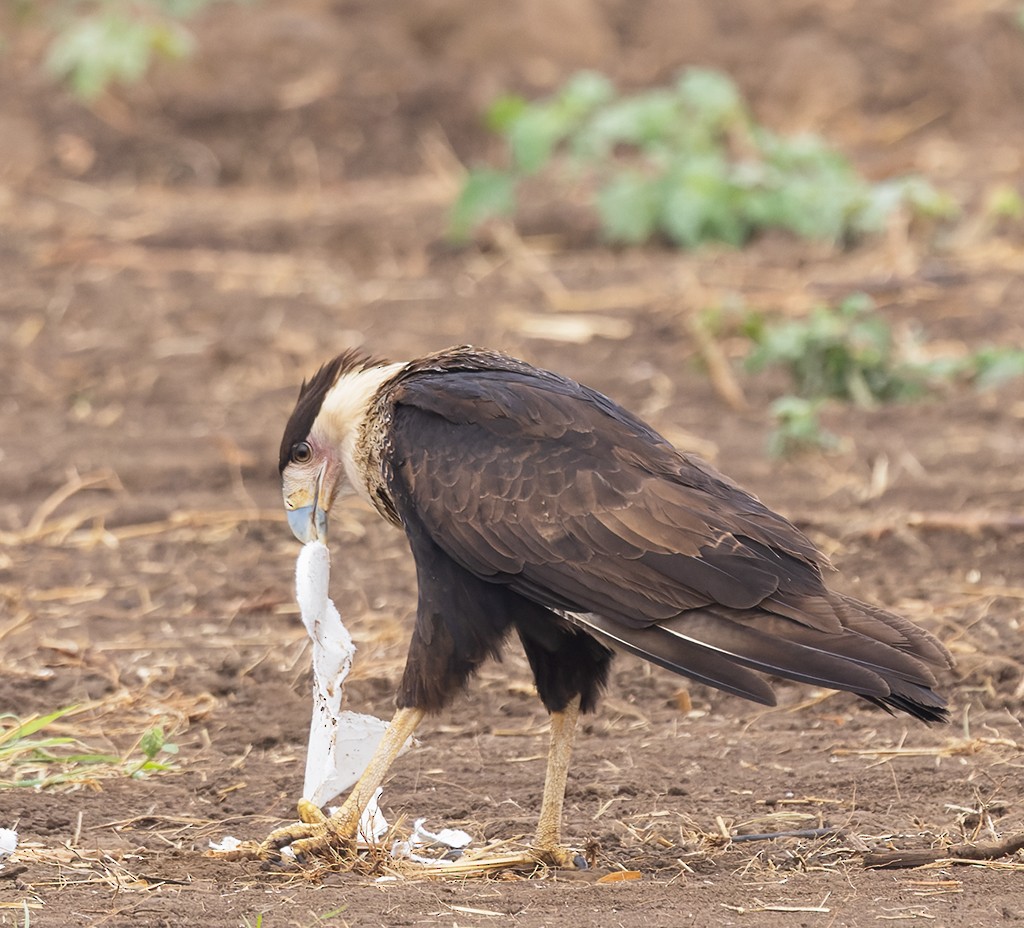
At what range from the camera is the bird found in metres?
4.09

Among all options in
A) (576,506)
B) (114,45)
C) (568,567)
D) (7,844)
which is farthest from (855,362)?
(114,45)

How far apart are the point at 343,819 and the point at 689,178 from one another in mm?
7674

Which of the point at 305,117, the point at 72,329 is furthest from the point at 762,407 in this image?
the point at 305,117

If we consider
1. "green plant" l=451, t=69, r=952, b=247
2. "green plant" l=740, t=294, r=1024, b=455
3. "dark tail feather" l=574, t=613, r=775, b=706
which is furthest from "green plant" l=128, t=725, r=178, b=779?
"green plant" l=451, t=69, r=952, b=247

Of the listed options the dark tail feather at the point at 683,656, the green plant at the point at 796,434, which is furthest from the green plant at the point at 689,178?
the dark tail feather at the point at 683,656

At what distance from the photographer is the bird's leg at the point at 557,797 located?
4398 mm

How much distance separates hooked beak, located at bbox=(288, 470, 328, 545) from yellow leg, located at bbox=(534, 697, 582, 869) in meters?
0.94

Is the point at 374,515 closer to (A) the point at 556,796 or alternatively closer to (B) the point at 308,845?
(A) the point at 556,796

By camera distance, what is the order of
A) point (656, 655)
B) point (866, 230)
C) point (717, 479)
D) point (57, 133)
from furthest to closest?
1. point (57, 133)
2. point (866, 230)
3. point (717, 479)
4. point (656, 655)

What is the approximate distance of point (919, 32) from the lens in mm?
15750

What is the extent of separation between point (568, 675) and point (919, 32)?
12.6 m

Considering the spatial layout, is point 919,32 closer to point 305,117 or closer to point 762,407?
point 305,117

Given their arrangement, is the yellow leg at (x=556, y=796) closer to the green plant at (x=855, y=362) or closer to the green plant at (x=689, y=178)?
the green plant at (x=855, y=362)

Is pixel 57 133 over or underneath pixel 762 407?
over
